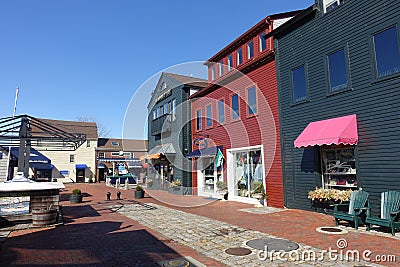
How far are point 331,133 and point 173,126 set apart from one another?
14.3m

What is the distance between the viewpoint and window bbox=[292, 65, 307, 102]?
11.3m

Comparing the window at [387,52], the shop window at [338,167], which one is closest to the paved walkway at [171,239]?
the shop window at [338,167]

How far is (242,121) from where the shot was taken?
15.0 metres

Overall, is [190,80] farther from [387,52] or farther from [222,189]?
[387,52]

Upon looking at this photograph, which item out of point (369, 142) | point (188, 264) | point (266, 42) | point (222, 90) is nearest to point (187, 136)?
point (222, 90)

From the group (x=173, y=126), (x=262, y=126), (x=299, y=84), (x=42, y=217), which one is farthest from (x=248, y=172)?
(x=42, y=217)

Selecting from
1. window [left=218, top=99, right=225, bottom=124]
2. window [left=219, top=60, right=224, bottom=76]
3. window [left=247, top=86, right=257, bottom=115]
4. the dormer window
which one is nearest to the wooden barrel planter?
window [left=247, top=86, right=257, bottom=115]

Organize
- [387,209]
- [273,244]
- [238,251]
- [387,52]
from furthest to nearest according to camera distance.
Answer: [387,52] → [387,209] → [273,244] → [238,251]

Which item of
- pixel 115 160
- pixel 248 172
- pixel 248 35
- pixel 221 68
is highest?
pixel 248 35

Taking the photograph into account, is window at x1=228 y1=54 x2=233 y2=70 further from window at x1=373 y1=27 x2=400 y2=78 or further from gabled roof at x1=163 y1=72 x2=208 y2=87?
window at x1=373 y1=27 x2=400 y2=78

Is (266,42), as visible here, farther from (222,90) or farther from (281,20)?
Answer: (222,90)

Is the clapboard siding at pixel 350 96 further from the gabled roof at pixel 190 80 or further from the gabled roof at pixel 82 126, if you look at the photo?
the gabled roof at pixel 82 126

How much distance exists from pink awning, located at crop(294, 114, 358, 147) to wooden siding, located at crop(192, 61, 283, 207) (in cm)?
228

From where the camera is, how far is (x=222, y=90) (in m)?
17.1
